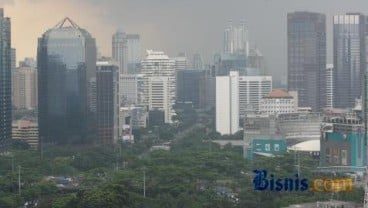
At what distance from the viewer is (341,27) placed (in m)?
15.6

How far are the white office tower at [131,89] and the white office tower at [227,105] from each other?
166 centimetres

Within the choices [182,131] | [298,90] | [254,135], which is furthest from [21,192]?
[298,90]

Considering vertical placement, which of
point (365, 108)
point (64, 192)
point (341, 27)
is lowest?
point (64, 192)

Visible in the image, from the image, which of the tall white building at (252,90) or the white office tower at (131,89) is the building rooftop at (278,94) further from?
the white office tower at (131,89)

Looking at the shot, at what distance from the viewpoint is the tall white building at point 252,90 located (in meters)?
15.1

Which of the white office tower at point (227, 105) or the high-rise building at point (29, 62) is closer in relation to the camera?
the high-rise building at point (29, 62)

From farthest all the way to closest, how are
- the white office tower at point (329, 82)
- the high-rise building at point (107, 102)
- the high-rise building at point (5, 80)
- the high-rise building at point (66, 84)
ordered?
the white office tower at point (329, 82), the high-rise building at point (107, 102), the high-rise building at point (66, 84), the high-rise building at point (5, 80)

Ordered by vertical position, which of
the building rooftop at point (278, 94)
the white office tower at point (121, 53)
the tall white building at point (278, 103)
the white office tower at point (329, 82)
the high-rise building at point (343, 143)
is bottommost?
the high-rise building at point (343, 143)

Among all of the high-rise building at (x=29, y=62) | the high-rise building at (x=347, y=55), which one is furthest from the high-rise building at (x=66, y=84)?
the high-rise building at (x=347, y=55)

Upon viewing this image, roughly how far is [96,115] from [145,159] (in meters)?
3.07

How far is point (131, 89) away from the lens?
17.0 metres

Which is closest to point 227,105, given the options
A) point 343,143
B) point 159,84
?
point 159,84

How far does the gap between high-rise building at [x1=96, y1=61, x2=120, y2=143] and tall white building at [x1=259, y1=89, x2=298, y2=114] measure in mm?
2218

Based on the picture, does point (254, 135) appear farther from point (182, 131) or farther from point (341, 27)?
point (341, 27)
